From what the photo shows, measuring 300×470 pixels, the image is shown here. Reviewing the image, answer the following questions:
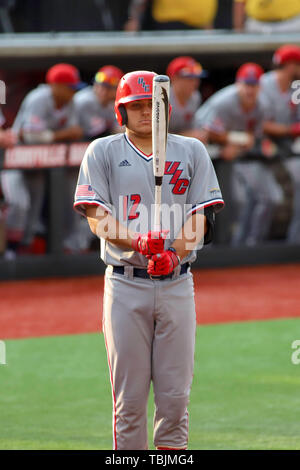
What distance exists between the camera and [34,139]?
423 inches

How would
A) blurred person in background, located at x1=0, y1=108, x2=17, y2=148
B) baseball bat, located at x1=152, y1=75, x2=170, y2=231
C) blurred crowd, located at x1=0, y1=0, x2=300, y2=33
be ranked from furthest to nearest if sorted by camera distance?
1. blurred crowd, located at x1=0, y1=0, x2=300, y2=33
2. blurred person in background, located at x1=0, y1=108, x2=17, y2=148
3. baseball bat, located at x1=152, y1=75, x2=170, y2=231

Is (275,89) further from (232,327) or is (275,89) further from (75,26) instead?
(232,327)

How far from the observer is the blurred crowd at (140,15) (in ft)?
40.6


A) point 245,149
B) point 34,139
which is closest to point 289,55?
point 245,149

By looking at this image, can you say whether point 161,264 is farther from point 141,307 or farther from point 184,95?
point 184,95

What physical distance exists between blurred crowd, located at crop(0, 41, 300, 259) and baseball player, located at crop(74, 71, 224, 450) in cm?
A: 620

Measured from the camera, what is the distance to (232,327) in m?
8.52

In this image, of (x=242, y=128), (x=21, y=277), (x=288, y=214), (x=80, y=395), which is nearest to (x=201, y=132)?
(x=242, y=128)

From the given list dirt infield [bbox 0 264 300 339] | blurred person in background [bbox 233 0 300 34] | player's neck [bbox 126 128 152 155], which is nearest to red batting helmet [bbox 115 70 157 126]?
player's neck [bbox 126 128 152 155]

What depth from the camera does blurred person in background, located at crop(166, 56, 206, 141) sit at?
35.3 feet

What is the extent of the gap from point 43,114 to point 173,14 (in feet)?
9.42

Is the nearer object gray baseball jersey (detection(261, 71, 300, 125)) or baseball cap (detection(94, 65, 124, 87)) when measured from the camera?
baseball cap (detection(94, 65, 124, 87))

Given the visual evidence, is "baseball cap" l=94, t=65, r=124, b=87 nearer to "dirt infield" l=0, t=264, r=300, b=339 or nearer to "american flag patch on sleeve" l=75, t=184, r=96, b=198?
"dirt infield" l=0, t=264, r=300, b=339

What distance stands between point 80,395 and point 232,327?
243cm
